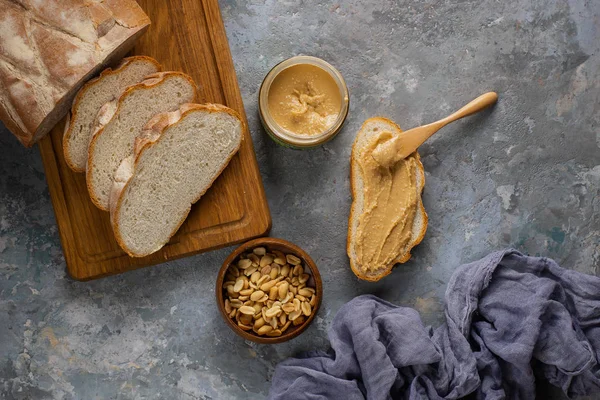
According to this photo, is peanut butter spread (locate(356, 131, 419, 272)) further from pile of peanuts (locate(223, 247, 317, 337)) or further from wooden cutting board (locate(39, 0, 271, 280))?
wooden cutting board (locate(39, 0, 271, 280))

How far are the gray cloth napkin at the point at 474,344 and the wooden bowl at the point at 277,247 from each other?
6.0 inches

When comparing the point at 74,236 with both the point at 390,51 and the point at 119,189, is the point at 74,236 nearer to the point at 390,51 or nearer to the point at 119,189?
the point at 119,189

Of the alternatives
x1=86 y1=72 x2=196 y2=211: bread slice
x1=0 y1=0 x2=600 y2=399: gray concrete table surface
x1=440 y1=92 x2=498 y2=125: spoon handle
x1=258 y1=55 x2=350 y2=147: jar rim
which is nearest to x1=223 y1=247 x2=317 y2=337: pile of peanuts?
x1=0 y1=0 x2=600 y2=399: gray concrete table surface

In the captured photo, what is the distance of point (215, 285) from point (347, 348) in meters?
0.60

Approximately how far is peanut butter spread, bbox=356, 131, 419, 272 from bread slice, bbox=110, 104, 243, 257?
55 centimetres

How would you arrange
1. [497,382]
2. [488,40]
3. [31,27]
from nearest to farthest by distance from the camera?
[31,27] → [497,382] → [488,40]

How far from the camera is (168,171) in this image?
2.45 metres

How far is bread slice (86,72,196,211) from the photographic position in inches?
92.9

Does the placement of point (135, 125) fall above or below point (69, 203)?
above

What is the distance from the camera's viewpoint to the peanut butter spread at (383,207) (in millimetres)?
2588

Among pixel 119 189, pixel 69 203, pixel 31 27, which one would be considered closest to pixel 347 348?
pixel 119 189

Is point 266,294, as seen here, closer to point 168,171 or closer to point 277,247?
point 277,247

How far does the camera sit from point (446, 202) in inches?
108

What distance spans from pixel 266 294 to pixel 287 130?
651mm
